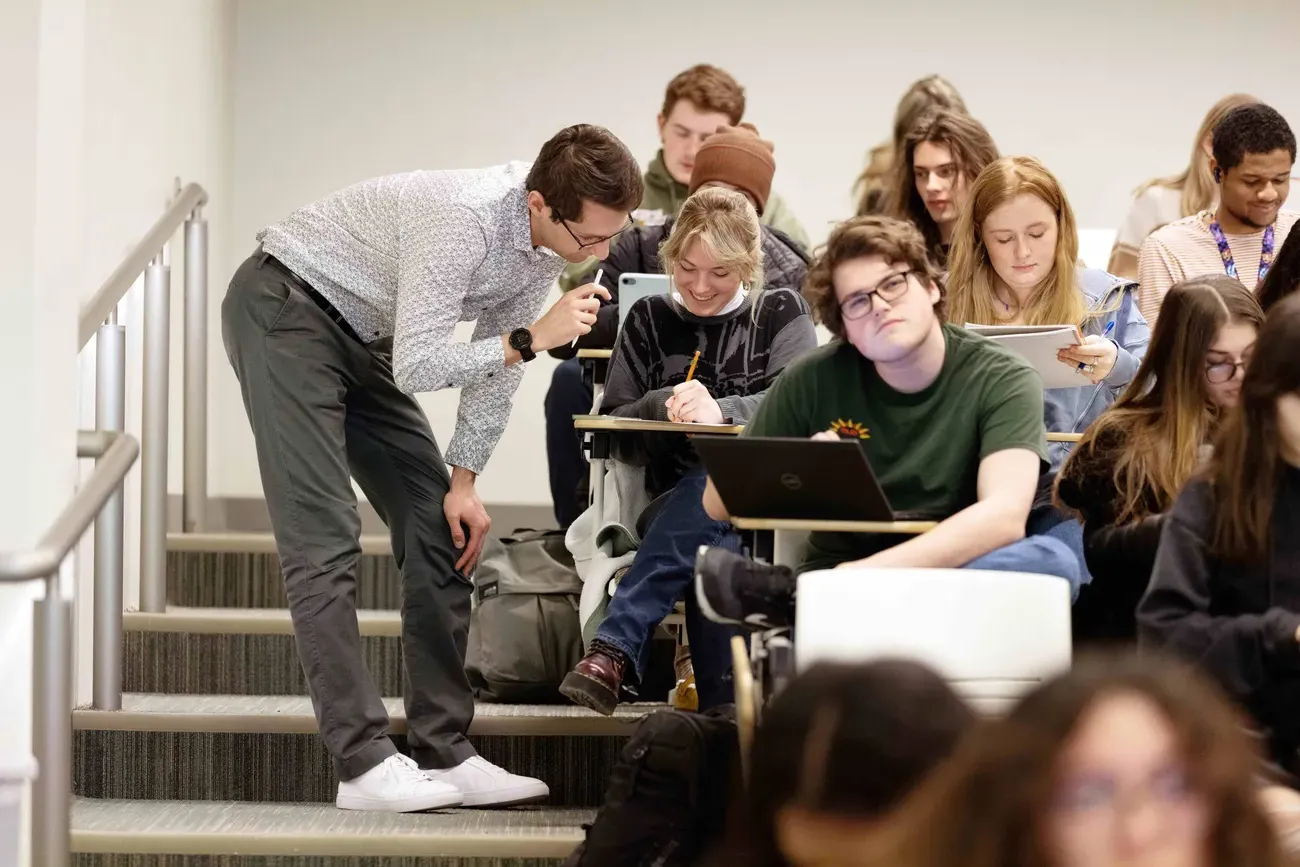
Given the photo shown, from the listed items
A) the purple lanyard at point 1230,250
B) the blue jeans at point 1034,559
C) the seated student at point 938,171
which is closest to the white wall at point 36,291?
the blue jeans at point 1034,559

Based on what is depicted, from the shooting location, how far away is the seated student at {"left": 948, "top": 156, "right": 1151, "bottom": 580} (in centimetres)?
295

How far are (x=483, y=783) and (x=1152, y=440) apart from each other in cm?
129

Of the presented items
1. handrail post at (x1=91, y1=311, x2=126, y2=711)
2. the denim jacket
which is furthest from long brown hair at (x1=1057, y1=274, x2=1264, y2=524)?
handrail post at (x1=91, y1=311, x2=126, y2=711)

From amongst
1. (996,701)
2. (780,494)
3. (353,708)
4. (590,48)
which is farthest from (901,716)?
(590,48)

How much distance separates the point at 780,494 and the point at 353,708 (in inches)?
37.6

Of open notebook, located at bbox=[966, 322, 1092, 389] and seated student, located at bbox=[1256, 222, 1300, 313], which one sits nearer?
open notebook, located at bbox=[966, 322, 1092, 389]

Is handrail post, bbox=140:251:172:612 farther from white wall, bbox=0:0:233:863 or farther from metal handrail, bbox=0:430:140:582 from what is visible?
metal handrail, bbox=0:430:140:582

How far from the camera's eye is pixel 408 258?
269 centimetres

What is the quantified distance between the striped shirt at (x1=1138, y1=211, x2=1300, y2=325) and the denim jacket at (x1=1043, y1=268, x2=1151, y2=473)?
0.30 m

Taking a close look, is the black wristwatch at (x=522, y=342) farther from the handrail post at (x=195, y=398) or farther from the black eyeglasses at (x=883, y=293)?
the handrail post at (x=195, y=398)

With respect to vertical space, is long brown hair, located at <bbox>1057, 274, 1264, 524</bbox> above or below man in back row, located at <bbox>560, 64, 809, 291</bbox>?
below

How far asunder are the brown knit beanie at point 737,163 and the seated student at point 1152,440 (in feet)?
4.49

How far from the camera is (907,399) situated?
2342 mm

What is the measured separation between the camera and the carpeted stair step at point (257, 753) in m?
2.92
